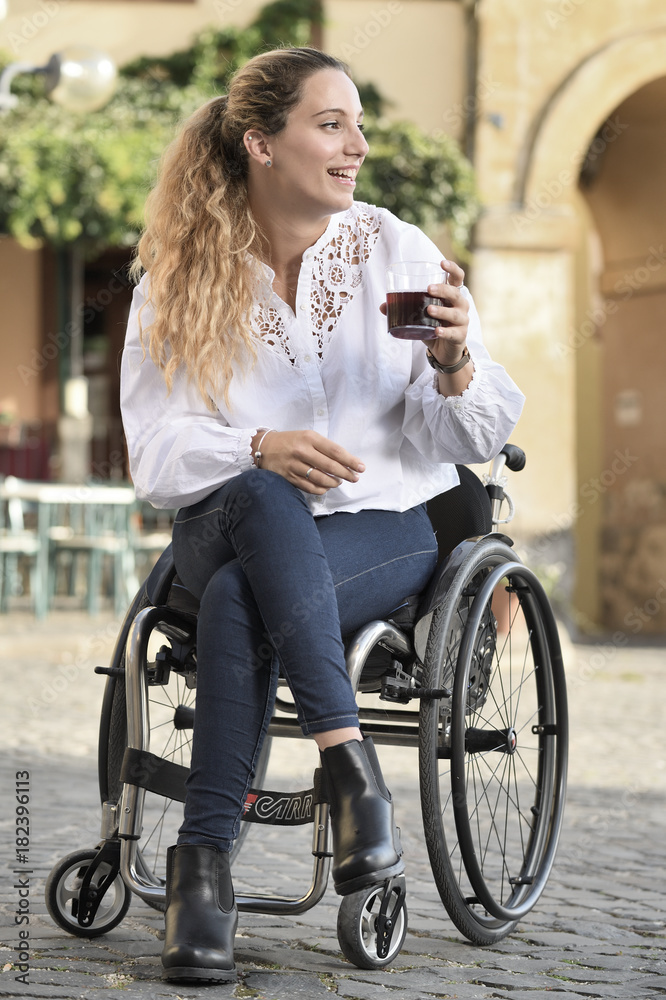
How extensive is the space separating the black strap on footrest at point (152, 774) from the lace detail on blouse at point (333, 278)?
775 mm

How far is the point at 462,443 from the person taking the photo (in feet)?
8.12

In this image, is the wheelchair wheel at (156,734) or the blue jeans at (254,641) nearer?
the blue jeans at (254,641)

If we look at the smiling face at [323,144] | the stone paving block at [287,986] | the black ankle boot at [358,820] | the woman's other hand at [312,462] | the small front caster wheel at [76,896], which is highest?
the smiling face at [323,144]

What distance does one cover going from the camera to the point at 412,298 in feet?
7.50

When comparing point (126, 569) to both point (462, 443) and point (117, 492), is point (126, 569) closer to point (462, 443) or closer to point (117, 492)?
point (117, 492)

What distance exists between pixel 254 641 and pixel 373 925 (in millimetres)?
489

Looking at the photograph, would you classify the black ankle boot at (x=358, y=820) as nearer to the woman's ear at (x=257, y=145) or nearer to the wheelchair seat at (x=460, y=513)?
the wheelchair seat at (x=460, y=513)

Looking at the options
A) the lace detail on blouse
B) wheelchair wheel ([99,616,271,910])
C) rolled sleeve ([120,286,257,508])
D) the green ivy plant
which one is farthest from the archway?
rolled sleeve ([120,286,257,508])

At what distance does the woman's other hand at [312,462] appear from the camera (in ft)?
7.51

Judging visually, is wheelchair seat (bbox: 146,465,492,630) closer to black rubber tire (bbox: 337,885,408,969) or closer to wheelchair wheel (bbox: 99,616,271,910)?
wheelchair wheel (bbox: 99,616,271,910)

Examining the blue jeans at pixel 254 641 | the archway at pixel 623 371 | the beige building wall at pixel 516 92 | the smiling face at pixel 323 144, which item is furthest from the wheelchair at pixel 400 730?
the archway at pixel 623 371

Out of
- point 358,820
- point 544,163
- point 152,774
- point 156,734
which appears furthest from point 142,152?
point 358,820

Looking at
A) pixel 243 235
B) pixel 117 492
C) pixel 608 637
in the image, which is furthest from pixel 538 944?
pixel 608 637

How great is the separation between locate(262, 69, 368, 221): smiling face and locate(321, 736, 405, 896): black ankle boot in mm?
1054
